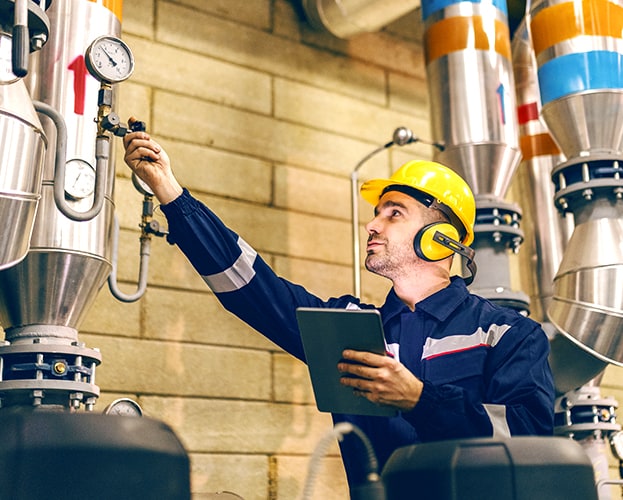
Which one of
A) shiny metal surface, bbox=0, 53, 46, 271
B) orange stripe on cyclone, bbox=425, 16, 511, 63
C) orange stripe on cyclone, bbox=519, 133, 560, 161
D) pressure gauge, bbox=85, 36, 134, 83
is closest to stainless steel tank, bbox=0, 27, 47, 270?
shiny metal surface, bbox=0, 53, 46, 271

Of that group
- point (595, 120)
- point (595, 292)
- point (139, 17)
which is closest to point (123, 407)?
point (595, 292)

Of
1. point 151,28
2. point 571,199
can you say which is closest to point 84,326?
point 151,28

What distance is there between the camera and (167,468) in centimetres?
114

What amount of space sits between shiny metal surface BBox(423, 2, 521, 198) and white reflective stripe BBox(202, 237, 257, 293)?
96 cm

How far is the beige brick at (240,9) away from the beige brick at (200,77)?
20 centimetres

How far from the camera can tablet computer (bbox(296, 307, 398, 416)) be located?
150 centimetres

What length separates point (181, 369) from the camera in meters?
2.84

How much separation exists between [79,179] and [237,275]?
42 centimetres

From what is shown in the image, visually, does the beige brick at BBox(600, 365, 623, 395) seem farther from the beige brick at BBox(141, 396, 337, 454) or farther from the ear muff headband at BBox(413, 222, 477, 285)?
the ear muff headband at BBox(413, 222, 477, 285)

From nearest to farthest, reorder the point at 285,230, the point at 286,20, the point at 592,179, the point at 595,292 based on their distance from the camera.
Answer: the point at 595,292 < the point at 592,179 < the point at 285,230 < the point at 286,20

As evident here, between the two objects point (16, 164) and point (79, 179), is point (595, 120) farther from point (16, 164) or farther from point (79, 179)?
point (16, 164)

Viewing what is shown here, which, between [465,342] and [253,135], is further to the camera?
[253,135]

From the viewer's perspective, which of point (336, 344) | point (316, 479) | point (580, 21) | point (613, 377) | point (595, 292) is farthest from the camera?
point (613, 377)

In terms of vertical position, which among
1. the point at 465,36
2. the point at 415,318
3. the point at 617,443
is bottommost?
the point at 617,443
